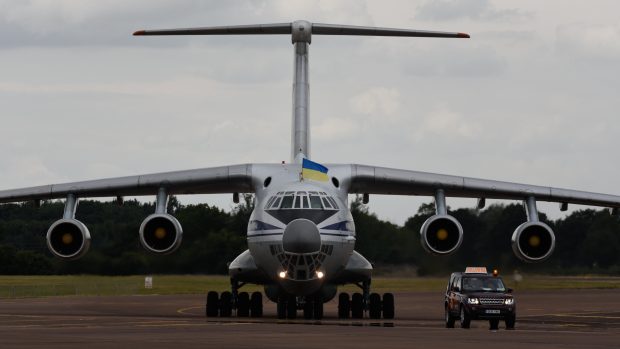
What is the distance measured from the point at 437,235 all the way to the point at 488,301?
3261mm

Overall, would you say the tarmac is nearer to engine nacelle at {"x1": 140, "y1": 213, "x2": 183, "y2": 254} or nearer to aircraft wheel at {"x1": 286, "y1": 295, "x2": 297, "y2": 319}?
aircraft wheel at {"x1": 286, "y1": 295, "x2": 297, "y2": 319}

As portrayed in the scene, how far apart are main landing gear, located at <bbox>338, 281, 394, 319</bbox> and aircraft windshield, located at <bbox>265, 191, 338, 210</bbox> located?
279cm

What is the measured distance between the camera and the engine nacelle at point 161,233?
975 inches

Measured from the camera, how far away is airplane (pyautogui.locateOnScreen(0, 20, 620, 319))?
2367 cm

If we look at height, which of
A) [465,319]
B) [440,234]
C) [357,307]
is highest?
[440,234]

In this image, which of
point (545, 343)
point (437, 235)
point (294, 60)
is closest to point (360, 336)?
point (545, 343)

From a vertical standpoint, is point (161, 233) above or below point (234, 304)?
above

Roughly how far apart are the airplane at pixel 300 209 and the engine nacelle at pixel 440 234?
2cm

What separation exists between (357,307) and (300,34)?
605 cm

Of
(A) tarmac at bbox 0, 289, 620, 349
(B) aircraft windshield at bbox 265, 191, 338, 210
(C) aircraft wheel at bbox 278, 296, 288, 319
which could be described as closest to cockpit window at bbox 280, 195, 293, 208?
(B) aircraft windshield at bbox 265, 191, 338, 210

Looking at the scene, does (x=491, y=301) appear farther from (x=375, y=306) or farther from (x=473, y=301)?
(x=375, y=306)

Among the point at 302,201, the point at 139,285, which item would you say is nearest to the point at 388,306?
the point at 302,201

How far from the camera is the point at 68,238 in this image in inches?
Result: 982

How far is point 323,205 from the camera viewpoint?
23.6 metres
